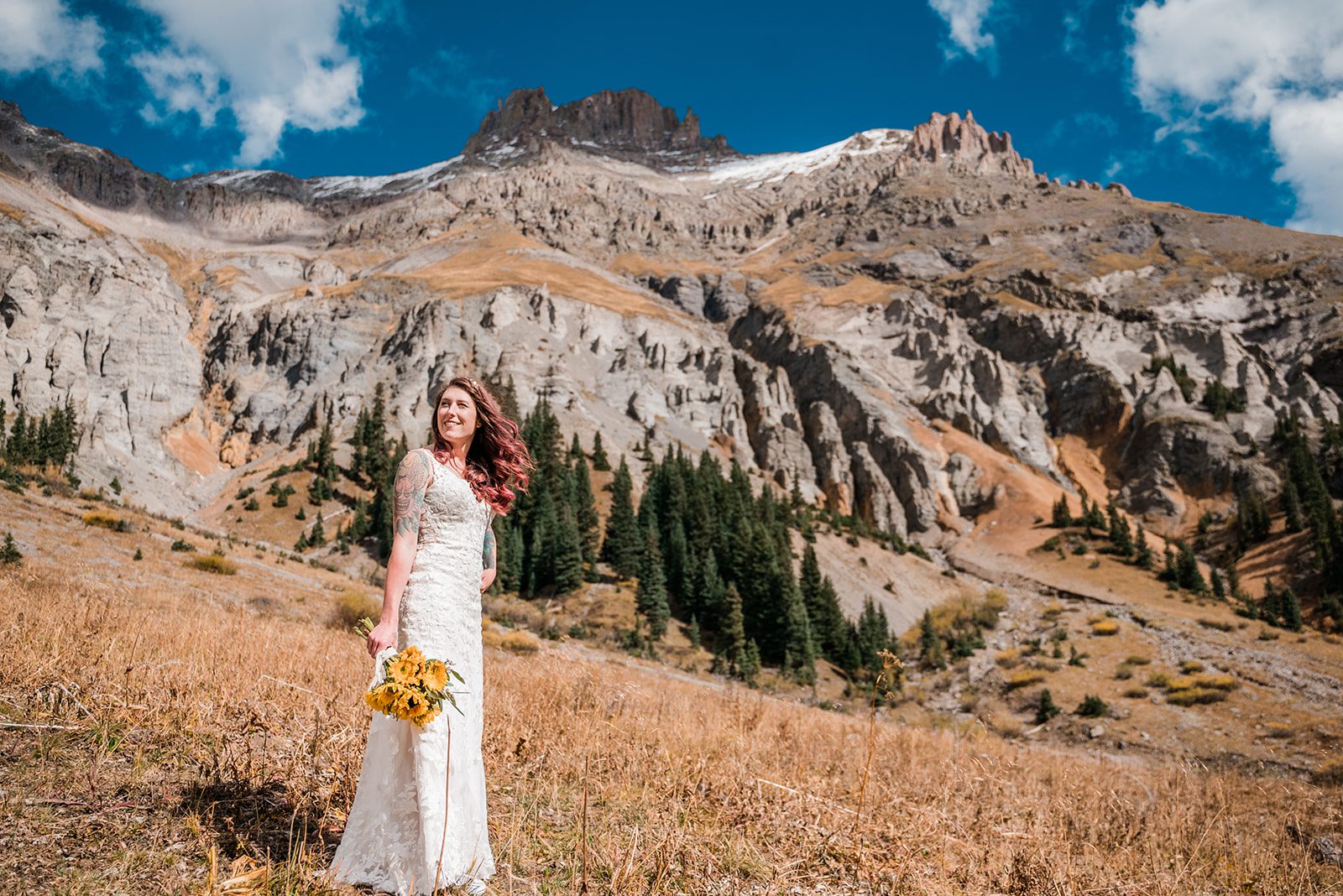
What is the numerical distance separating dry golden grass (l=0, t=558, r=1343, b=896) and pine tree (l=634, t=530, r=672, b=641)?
35.0 m

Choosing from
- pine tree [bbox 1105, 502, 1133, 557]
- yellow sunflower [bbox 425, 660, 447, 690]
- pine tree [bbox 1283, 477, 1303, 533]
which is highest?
pine tree [bbox 1283, 477, 1303, 533]

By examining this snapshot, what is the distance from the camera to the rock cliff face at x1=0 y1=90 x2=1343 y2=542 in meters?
87.1

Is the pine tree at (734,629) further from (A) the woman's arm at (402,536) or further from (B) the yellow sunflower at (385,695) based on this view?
(B) the yellow sunflower at (385,695)

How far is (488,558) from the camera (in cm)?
425

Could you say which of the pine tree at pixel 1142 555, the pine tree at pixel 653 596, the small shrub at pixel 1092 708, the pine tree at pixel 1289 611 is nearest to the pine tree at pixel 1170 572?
the pine tree at pixel 1142 555

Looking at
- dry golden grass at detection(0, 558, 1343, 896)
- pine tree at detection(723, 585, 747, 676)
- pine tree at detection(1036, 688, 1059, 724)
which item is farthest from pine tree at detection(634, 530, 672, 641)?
dry golden grass at detection(0, 558, 1343, 896)

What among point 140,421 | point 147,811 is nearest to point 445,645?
point 147,811

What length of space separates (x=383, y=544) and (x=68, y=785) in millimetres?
54328

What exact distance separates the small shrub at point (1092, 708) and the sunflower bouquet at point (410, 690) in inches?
1566

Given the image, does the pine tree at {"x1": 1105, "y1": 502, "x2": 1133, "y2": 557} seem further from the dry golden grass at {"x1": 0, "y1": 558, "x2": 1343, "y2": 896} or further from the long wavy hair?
the long wavy hair

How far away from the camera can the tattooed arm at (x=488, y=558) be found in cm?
409

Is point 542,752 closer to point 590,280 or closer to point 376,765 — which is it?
point 376,765

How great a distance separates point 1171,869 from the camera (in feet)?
16.1

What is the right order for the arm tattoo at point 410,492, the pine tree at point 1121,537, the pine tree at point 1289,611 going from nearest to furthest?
the arm tattoo at point 410,492
the pine tree at point 1289,611
the pine tree at point 1121,537
